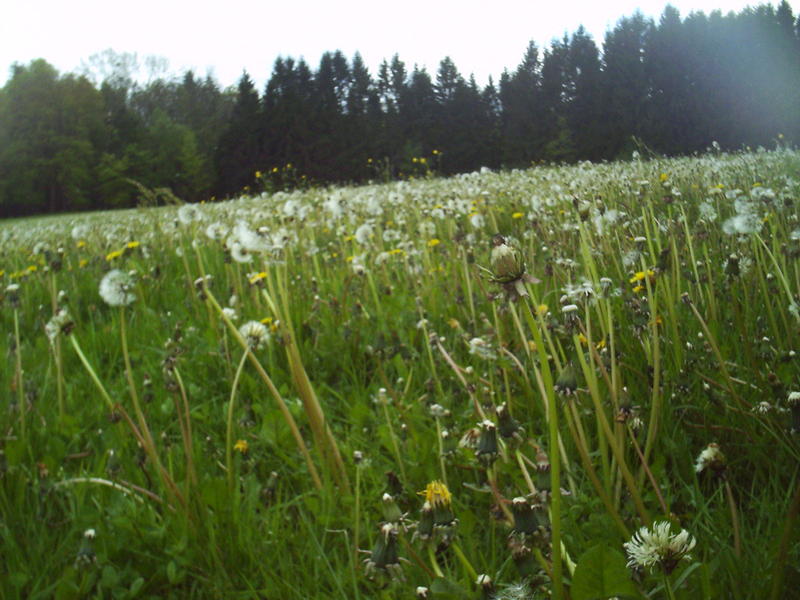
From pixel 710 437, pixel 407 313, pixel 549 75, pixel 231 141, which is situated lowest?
pixel 710 437

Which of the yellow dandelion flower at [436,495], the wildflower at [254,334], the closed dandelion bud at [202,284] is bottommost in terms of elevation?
the yellow dandelion flower at [436,495]

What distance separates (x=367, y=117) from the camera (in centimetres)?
2773

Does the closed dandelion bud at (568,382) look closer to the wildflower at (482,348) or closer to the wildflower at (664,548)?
the wildflower at (664,548)

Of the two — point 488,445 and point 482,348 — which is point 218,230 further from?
point 488,445

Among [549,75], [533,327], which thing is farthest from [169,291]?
[549,75]

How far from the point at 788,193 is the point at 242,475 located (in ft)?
8.32

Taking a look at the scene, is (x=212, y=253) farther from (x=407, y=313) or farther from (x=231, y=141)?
(x=231, y=141)

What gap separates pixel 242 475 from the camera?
61.4 inches

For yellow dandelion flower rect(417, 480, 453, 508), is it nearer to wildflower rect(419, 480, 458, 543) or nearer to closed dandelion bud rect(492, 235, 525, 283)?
wildflower rect(419, 480, 458, 543)

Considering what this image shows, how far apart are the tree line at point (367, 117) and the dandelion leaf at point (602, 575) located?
6.93 m

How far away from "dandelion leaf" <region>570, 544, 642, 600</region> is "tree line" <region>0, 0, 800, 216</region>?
22.7ft

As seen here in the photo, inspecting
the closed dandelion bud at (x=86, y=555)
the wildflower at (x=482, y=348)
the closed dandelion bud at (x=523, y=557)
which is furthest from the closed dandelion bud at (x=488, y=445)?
the closed dandelion bud at (x=86, y=555)

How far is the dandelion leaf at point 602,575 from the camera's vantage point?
69cm

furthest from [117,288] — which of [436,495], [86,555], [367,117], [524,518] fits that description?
[367,117]
